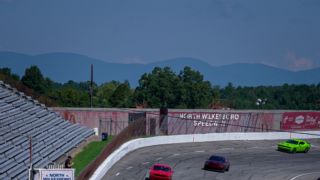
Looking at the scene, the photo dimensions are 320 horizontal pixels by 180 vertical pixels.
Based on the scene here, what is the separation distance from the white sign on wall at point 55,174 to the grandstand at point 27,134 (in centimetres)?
471

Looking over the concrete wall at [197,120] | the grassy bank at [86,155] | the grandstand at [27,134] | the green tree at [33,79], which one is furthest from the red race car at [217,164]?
the green tree at [33,79]

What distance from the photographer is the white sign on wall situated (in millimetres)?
21703

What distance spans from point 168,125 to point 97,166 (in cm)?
2851

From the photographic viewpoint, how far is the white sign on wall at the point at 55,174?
21703 mm

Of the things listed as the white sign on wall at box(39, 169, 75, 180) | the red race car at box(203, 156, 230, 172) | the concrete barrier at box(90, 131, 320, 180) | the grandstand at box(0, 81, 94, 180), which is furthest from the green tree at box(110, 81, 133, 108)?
the white sign on wall at box(39, 169, 75, 180)

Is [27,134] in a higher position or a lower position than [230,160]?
higher

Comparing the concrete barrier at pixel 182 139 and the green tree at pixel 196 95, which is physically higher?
the green tree at pixel 196 95

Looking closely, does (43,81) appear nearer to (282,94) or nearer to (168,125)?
(168,125)

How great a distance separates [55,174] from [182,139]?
3839 centimetres

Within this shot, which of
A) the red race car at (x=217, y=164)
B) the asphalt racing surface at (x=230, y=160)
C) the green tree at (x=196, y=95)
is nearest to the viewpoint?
the asphalt racing surface at (x=230, y=160)

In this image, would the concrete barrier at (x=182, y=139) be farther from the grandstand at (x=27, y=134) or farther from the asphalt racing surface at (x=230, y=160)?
the grandstand at (x=27, y=134)

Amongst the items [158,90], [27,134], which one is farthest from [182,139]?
[158,90]

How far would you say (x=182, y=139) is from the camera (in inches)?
2355

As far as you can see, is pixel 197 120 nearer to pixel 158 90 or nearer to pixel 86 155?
pixel 86 155
